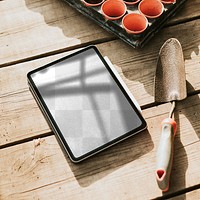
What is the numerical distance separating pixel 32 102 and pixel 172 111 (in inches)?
12.7

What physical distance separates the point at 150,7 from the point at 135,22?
2.2 inches

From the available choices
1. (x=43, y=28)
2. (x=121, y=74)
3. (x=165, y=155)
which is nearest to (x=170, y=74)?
(x=121, y=74)

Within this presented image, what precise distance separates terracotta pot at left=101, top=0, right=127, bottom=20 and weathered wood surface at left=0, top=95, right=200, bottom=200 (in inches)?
12.2

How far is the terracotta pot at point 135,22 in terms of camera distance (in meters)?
1.04

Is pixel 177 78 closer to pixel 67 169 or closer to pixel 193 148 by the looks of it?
pixel 193 148

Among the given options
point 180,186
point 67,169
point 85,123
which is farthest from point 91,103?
point 180,186

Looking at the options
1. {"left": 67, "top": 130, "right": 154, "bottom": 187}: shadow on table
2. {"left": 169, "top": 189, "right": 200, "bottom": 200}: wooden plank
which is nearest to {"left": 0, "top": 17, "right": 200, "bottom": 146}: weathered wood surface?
{"left": 67, "top": 130, "right": 154, "bottom": 187}: shadow on table

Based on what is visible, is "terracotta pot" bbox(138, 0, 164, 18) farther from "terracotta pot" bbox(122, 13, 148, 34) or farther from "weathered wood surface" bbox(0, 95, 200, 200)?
"weathered wood surface" bbox(0, 95, 200, 200)

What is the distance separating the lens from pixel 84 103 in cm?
96

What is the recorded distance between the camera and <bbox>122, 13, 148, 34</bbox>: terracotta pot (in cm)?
104

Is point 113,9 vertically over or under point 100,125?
over

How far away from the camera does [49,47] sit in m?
1.09

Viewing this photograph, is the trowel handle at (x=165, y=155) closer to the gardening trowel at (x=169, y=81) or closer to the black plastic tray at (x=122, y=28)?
the gardening trowel at (x=169, y=81)

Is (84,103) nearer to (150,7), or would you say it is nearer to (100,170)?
(100,170)
